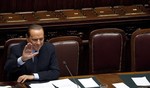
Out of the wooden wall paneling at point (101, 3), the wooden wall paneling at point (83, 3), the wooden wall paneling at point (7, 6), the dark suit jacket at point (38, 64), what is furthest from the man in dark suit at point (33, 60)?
the wooden wall paneling at point (101, 3)

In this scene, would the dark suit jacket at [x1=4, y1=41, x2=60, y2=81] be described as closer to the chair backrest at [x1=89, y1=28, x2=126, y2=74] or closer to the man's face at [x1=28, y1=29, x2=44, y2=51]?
the man's face at [x1=28, y1=29, x2=44, y2=51]

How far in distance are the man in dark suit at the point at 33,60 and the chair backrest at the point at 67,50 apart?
0.63 ft

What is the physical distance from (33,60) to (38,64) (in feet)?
0.25

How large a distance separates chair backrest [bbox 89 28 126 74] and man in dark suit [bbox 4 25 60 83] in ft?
2.03

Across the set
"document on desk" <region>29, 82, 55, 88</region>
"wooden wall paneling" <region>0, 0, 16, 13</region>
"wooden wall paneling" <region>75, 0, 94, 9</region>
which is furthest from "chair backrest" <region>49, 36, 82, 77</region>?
"wooden wall paneling" <region>75, 0, 94, 9</region>

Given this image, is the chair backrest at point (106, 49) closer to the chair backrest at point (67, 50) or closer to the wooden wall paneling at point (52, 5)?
the chair backrest at point (67, 50)

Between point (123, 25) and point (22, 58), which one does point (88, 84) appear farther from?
point (123, 25)

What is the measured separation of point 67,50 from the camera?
5.01 metres

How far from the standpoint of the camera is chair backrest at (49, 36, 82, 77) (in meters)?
4.97

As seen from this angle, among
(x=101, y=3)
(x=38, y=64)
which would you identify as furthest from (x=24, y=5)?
(x=38, y=64)

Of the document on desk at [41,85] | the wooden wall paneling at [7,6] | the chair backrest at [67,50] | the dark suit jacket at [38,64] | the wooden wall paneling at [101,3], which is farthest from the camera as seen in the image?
the wooden wall paneling at [101,3]

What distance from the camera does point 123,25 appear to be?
21.5 feet

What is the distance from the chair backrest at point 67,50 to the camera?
497 cm

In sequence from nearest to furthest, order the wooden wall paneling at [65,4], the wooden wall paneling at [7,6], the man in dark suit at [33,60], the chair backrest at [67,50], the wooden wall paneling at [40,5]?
the man in dark suit at [33,60] < the chair backrest at [67,50] < the wooden wall paneling at [7,6] < the wooden wall paneling at [40,5] < the wooden wall paneling at [65,4]
